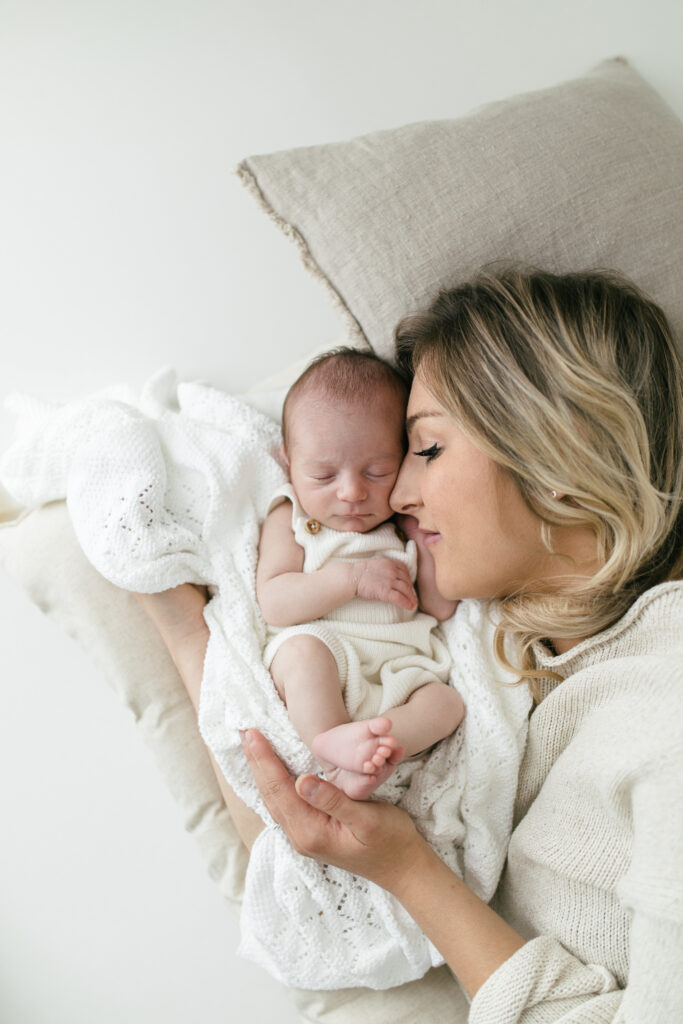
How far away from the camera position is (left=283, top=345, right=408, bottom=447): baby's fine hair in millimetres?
1440

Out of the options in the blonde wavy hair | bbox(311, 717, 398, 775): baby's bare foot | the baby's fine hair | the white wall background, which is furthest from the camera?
the white wall background

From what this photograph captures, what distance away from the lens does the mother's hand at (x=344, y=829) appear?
3.94ft

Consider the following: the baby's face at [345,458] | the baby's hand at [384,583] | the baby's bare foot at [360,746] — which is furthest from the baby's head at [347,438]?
the baby's bare foot at [360,746]

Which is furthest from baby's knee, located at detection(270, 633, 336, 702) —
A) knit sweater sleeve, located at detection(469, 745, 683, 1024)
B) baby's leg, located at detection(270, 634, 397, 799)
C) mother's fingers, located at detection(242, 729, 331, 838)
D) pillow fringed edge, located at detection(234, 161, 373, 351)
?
pillow fringed edge, located at detection(234, 161, 373, 351)

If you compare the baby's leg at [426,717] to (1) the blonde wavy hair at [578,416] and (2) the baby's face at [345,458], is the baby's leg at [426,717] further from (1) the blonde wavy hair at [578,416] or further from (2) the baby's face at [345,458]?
(2) the baby's face at [345,458]

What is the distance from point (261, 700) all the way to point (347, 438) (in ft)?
1.64

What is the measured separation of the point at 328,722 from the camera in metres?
1.26

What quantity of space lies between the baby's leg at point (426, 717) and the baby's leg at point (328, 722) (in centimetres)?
9

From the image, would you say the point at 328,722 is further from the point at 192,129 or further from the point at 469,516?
the point at 192,129

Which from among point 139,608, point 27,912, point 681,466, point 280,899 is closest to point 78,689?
point 139,608

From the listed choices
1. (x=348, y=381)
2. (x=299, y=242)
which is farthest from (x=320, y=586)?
(x=299, y=242)

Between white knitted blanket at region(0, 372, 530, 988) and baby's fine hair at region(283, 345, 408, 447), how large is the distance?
0.14 meters

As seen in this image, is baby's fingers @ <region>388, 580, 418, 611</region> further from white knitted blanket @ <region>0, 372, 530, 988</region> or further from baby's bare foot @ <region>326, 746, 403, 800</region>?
baby's bare foot @ <region>326, 746, 403, 800</region>

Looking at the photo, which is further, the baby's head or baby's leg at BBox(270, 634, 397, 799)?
the baby's head
